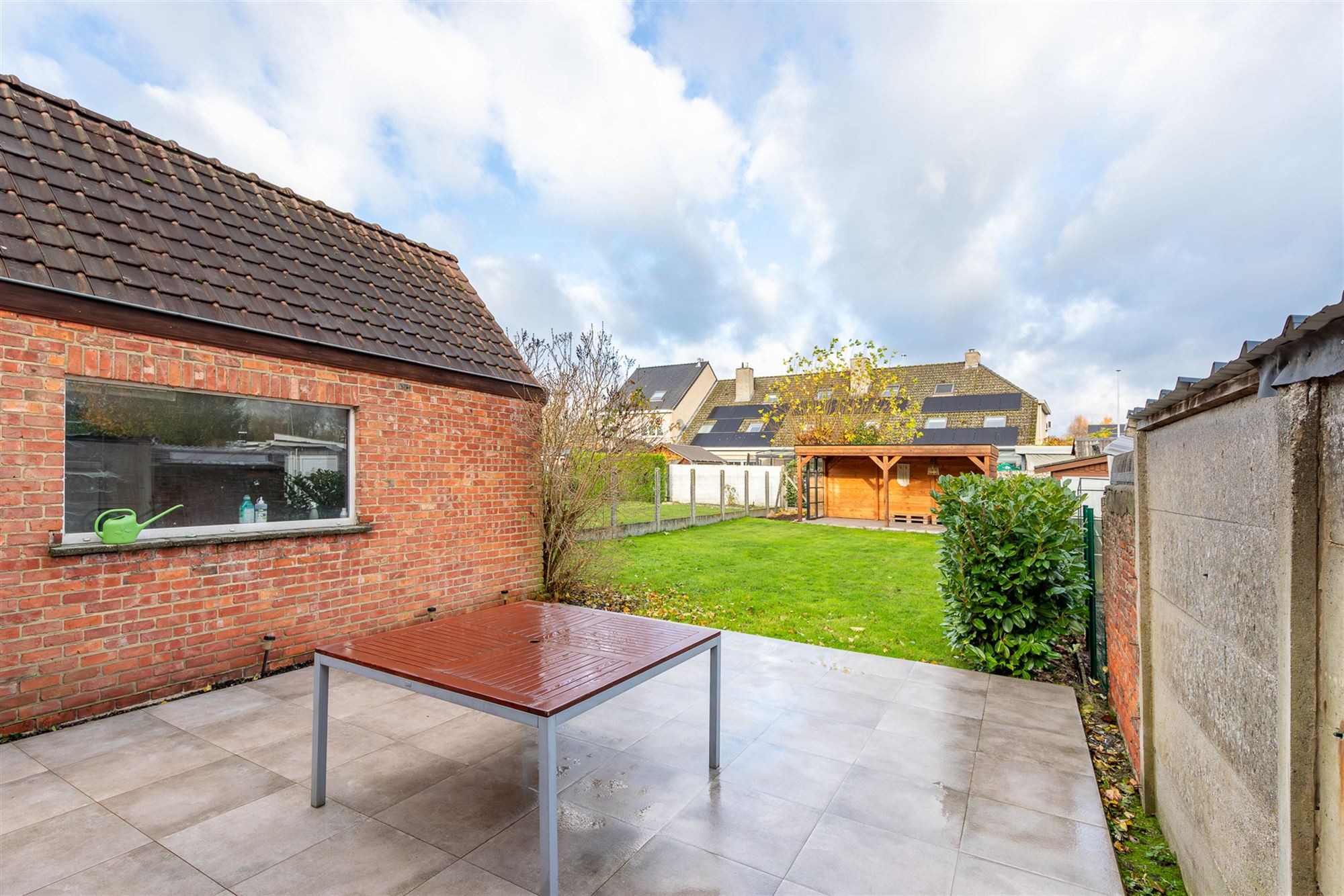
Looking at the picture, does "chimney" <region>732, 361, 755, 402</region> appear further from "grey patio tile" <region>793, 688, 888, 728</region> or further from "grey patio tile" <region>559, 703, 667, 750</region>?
"grey patio tile" <region>559, 703, 667, 750</region>

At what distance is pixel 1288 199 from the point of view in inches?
201

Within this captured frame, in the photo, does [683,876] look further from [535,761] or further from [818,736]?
[818,736]

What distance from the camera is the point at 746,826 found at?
2.86m

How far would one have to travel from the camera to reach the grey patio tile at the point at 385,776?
3023mm

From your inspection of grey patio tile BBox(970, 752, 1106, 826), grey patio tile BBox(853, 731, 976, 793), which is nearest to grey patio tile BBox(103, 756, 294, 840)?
grey patio tile BBox(853, 731, 976, 793)

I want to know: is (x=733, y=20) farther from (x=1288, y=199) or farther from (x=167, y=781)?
(x=167, y=781)

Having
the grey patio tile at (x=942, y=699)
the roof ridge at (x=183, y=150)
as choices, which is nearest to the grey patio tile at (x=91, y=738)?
the roof ridge at (x=183, y=150)

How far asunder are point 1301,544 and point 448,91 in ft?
31.6

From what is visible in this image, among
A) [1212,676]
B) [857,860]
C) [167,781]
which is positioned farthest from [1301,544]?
[167,781]

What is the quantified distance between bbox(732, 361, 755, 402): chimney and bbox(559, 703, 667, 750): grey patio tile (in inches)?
1262

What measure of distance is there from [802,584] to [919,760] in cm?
571

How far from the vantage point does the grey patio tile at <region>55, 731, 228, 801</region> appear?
3092 millimetres

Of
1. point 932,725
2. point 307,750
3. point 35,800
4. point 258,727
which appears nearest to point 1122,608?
point 932,725

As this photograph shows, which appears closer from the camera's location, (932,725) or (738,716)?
(932,725)
